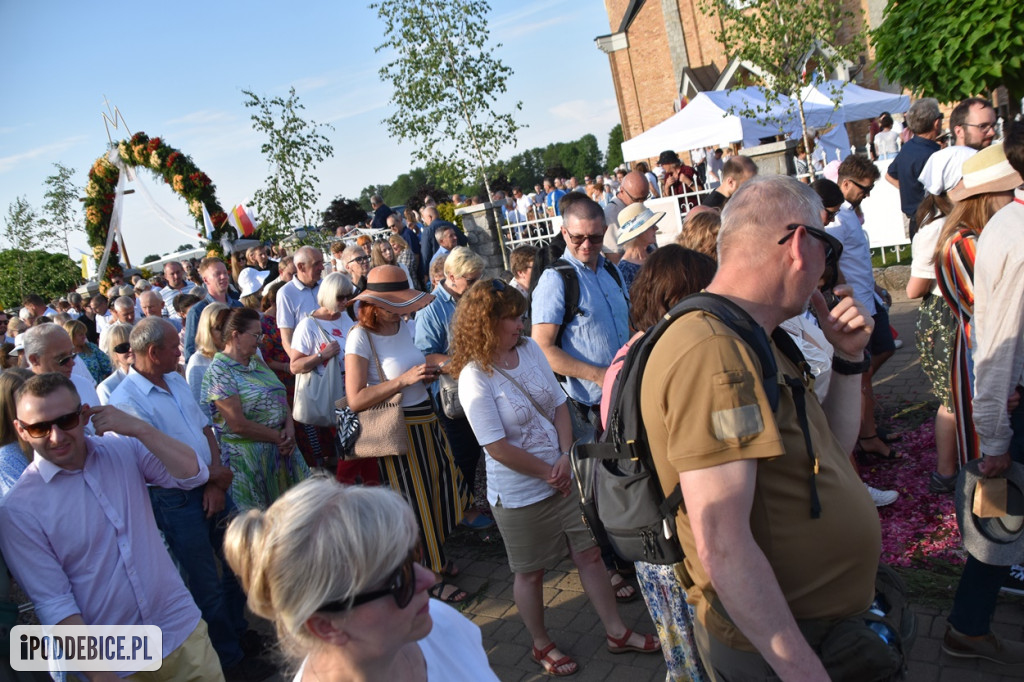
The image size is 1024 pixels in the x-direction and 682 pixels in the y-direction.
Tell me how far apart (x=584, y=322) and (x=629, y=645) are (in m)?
1.74

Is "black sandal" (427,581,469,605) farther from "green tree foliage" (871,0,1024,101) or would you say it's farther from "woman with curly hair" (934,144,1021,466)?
"green tree foliage" (871,0,1024,101)

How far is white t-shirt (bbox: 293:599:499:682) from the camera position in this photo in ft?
6.14

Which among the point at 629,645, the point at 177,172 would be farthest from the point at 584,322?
the point at 177,172

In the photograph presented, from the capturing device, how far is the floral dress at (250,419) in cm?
480

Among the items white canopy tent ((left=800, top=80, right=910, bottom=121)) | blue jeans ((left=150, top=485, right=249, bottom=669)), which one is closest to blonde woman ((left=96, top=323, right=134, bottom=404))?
blue jeans ((left=150, top=485, right=249, bottom=669))

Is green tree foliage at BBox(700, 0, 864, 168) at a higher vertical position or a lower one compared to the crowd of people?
higher

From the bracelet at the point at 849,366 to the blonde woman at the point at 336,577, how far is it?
149 cm

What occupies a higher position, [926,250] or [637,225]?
[637,225]

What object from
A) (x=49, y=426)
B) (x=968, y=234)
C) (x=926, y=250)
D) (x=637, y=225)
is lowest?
(x=926, y=250)

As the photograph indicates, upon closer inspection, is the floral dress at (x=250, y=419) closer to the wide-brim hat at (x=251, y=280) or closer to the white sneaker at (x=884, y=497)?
the white sneaker at (x=884, y=497)

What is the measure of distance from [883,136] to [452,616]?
52.4 feet

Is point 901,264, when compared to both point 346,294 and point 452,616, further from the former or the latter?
point 452,616

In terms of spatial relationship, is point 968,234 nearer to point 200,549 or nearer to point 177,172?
point 200,549

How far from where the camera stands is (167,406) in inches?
164
